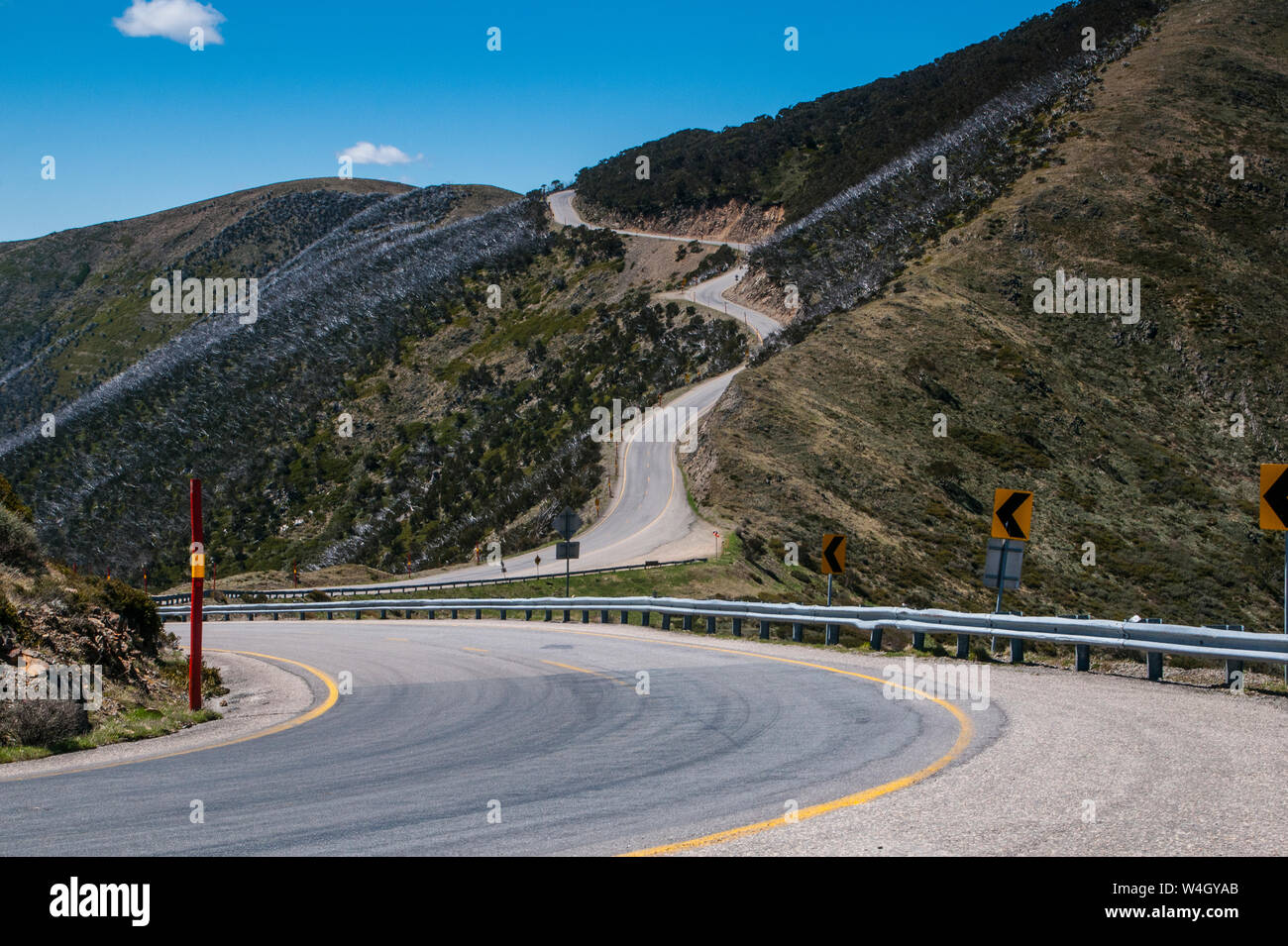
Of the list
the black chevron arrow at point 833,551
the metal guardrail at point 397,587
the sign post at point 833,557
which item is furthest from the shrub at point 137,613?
the metal guardrail at point 397,587

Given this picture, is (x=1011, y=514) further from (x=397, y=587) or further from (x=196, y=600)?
(x=397, y=587)

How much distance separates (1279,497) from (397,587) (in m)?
32.2

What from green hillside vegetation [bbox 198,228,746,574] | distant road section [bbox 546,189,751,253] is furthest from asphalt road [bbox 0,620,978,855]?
distant road section [bbox 546,189,751,253]

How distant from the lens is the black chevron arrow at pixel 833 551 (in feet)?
65.6

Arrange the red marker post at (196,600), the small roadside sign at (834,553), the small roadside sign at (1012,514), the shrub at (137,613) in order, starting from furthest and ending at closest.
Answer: the small roadside sign at (834,553), the small roadside sign at (1012,514), the shrub at (137,613), the red marker post at (196,600)

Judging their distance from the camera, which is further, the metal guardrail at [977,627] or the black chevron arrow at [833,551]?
the black chevron arrow at [833,551]

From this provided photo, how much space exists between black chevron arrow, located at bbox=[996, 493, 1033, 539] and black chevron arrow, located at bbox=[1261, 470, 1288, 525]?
386 cm

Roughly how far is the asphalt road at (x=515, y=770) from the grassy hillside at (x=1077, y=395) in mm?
23554

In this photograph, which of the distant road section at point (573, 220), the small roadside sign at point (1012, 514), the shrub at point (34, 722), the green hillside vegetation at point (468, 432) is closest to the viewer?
the shrub at point (34, 722)

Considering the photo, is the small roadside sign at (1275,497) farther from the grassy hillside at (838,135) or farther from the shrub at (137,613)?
the grassy hillside at (838,135)

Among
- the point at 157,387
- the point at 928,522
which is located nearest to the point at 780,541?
the point at 928,522

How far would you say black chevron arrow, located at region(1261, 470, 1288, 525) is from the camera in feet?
40.6

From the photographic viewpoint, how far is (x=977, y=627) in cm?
1588

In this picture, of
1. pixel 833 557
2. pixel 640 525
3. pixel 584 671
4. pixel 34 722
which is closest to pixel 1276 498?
pixel 833 557
